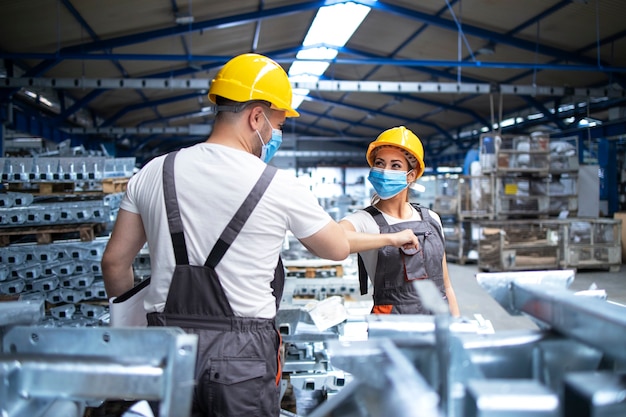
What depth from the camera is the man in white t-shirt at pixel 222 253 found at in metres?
1.58

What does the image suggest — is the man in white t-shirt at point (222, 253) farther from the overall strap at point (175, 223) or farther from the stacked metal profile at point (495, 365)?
the stacked metal profile at point (495, 365)

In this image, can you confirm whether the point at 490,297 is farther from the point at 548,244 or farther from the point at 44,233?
the point at 44,233

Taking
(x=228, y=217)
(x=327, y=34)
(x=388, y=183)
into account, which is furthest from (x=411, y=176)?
(x=327, y=34)

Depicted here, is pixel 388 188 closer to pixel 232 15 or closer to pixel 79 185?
pixel 79 185

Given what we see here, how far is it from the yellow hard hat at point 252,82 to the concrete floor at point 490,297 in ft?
15.5

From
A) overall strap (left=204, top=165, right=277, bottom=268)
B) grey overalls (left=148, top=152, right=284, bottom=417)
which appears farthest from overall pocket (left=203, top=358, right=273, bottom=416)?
overall strap (left=204, top=165, right=277, bottom=268)

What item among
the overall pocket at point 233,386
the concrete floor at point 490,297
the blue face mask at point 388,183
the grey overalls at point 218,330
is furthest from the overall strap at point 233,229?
the concrete floor at point 490,297

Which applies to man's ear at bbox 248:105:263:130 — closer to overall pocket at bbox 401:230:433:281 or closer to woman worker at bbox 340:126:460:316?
woman worker at bbox 340:126:460:316

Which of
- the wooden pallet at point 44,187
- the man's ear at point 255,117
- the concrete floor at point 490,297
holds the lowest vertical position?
the concrete floor at point 490,297

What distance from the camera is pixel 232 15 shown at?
945 cm

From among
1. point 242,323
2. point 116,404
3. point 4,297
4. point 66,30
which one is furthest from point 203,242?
point 66,30

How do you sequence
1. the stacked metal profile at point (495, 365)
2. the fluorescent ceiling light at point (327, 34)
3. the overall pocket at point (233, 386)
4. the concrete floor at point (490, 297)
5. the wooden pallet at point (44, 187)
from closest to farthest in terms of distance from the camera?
the stacked metal profile at point (495, 365), the overall pocket at point (233, 386), the wooden pallet at point (44, 187), the concrete floor at point (490, 297), the fluorescent ceiling light at point (327, 34)

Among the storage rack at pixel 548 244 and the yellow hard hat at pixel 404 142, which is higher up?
the yellow hard hat at pixel 404 142

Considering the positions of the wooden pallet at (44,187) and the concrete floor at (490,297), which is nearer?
the wooden pallet at (44,187)
